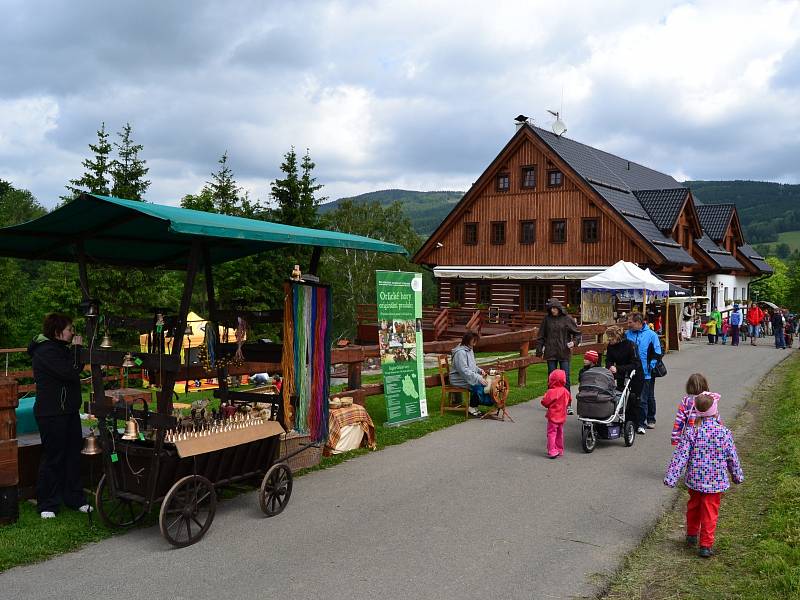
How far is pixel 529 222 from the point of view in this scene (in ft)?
118

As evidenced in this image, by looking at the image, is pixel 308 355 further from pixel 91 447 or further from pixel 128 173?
pixel 128 173

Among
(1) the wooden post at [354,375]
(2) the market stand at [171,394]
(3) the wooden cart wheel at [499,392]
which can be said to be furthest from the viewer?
(3) the wooden cart wheel at [499,392]

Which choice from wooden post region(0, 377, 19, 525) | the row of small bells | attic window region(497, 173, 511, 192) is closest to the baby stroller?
the row of small bells

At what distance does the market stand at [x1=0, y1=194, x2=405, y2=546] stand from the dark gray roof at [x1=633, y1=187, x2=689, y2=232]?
30.3 m

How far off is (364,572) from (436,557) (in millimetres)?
646

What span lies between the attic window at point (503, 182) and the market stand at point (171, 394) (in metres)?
29.8

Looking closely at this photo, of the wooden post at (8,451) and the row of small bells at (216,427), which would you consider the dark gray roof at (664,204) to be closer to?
the row of small bells at (216,427)

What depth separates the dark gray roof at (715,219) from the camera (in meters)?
42.7

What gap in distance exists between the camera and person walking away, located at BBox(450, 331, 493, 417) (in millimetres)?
11445

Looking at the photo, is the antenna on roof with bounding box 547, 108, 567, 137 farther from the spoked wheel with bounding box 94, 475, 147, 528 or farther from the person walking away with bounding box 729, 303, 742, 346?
the spoked wheel with bounding box 94, 475, 147, 528

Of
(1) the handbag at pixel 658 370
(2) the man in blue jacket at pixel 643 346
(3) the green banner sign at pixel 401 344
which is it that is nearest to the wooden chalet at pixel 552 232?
(1) the handbag at pixel 658 370

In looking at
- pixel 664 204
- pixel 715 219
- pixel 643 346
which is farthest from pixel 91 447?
pixel 715 219

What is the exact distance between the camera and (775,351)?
1062 inches

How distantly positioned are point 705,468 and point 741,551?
0.79m
